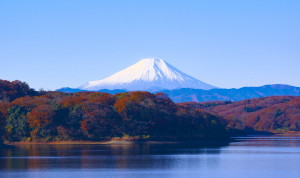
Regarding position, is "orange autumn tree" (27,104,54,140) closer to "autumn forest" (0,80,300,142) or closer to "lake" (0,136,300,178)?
"autumn forest" (0,80,300,142)

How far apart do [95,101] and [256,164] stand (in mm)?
57059

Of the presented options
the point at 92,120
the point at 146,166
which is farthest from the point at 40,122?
the point at 146,166

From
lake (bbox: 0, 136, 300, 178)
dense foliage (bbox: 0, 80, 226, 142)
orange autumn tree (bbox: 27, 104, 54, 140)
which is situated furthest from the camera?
dense foliage (bbox: 0, 80, 226, 142)

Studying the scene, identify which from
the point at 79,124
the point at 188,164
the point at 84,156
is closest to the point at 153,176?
the point at 188,164

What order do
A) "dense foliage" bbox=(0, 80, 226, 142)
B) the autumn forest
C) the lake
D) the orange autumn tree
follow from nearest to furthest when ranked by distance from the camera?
the lake → the orange autumn tree → "dense foliage" bbox=(0, 80, 226, 142) → the autumn forest

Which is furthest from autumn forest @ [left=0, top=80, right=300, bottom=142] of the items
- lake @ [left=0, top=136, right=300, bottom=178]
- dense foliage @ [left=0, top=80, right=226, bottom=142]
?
lake @ [left=0, top=136, right=300, bottom=178]

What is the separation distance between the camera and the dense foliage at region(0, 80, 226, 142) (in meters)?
97.4

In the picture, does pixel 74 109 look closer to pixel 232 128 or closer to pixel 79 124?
pixel 79 124

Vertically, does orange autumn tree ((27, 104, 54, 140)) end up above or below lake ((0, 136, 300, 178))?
above

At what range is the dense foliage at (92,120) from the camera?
97438 millimetres

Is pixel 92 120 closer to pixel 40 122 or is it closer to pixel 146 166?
pixel 40 122

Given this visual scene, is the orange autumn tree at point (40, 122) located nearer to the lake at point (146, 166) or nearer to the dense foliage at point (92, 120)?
the dense foliage at point (92, 120)

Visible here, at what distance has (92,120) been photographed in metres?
98.8

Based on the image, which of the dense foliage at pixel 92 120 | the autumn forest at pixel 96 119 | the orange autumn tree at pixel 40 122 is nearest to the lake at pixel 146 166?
the orange autumn tree at pixel 40 122
